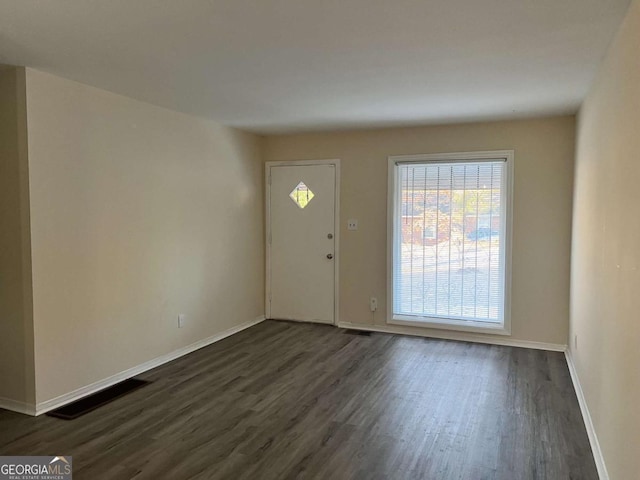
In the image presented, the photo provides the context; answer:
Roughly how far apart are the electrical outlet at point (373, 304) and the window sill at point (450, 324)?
22cm

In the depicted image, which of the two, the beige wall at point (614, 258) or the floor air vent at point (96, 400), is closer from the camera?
the beige wall at point (614, 258)

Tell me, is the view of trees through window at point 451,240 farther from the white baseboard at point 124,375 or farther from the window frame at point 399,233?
the white baseboard at point 124,375

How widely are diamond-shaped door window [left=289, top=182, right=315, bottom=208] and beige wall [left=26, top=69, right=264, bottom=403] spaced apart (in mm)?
727

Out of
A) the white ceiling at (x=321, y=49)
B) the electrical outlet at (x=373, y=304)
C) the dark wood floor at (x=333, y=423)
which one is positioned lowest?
the dark wood floor at (x=333, y=423)

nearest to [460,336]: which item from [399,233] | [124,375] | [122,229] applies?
[399,233]

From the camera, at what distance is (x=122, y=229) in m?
3.89

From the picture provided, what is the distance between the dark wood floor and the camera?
2625mm

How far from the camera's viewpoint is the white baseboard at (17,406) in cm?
324

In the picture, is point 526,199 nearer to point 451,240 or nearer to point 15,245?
point 451,240

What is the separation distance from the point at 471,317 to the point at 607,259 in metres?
2.66

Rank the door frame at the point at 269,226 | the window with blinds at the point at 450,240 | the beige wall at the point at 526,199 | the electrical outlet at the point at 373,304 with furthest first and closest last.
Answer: the door frame at the point at 269,226
the electrical outlet at the point at 373,304
the window with blinds at the point at 450,240
the beige wall at the point at 526,199

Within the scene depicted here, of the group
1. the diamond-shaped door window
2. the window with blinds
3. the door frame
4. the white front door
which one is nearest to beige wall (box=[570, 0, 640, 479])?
the window with blinds

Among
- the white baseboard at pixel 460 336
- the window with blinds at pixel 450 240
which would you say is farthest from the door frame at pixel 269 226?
the window with blinds at pixel 450 240

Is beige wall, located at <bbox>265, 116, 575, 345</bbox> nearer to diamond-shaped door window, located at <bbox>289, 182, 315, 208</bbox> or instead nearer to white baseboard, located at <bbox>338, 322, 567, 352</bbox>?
white baseboard, located at <bbox>338, 322, 567, 352</bbox>
